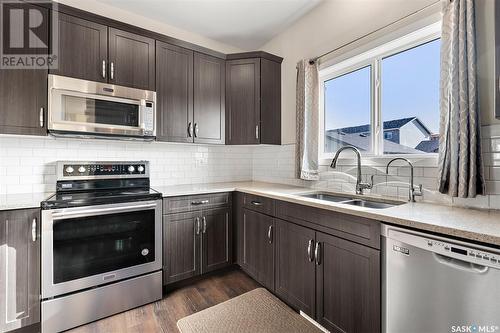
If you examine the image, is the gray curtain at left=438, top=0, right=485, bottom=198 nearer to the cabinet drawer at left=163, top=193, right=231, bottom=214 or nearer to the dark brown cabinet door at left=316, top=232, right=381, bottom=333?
the dark brown cabinet door at left=316, top=232, right=381, bottom=333

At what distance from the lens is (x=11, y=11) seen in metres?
1.75

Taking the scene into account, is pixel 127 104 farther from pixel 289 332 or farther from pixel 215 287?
pixel 289 332

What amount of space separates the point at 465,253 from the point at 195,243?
2.01 m

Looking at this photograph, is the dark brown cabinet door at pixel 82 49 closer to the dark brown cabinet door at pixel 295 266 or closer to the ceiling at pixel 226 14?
the ceiling at pixel 226 14

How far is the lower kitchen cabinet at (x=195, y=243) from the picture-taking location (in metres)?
2.17

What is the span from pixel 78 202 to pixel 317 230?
1.76 meters

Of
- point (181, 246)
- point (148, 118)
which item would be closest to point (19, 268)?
point (181, 246)

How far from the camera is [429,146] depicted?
173cm

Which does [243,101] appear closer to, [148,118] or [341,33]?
[148,118]

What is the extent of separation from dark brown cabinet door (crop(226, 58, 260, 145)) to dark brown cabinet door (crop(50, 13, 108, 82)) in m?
1.29

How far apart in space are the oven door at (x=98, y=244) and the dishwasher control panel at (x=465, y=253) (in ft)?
6.37

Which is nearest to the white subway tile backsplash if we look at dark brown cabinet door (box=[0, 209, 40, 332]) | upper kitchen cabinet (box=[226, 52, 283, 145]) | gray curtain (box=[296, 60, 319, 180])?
upper kitchen cabinet (box=[226, 52, 283, 145])

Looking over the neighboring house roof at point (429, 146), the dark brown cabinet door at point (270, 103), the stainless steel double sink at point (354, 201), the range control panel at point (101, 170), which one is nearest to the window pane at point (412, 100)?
the neighboring house roof at point (429, 146)

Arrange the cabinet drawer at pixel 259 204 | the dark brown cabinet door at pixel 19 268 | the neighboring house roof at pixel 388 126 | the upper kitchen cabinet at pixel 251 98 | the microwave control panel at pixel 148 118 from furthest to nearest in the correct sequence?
the upper kitchen cabinet at pixel 251 98 → the microwave control panel at pixel 148 118 → the cabinet drawer at pixel 259 204 → the neighboring house roof at pixel 388 126 → the dark brown cabinet door at pixel 19 268
